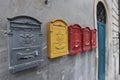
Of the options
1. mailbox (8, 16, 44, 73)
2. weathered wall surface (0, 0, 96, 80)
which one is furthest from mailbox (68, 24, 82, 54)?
mailbox (8, 16, 44, 73)

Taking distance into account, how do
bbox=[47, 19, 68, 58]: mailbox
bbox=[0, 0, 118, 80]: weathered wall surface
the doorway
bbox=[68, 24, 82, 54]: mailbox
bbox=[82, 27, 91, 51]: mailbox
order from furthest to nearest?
1. the doorway
2. bbox=[82, 27, 91, 51]: mailbox
3. bbox=[68, 24, 82, 54]: mailbox
4. bbox=[47, 19, 68, 58]: mailbox
5. bbox=[0, 0, 118, 80]: weathered wall surface

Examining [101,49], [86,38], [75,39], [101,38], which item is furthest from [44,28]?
[101,49]

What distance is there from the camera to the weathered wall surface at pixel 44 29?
7.99 feet

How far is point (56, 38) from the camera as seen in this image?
3.31 meters

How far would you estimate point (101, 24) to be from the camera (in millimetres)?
6961

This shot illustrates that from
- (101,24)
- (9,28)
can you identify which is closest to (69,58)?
(9,28)

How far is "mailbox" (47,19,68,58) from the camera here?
125 inches

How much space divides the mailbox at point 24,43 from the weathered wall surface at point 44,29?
0.07 meters

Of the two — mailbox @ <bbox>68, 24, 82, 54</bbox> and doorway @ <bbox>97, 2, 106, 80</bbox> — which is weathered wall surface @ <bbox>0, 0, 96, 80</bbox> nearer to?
mailbox @ <bbox>68, 24, 82, 54</bbox>

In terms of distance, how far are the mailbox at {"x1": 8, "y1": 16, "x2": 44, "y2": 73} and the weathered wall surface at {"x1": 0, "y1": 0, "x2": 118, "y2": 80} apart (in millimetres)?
68

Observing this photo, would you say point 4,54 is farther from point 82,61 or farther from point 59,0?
point 82,61

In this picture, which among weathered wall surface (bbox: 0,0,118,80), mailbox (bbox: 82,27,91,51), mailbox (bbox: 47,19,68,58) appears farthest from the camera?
mailbox (bbox: 82,27,91,51)

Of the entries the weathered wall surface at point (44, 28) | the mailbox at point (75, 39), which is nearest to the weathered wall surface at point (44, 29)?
the weathered wall surface at point (44, 28)

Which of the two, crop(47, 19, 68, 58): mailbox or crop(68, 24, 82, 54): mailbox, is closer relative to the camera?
crop(47, 19, 68, 58): mailbox
